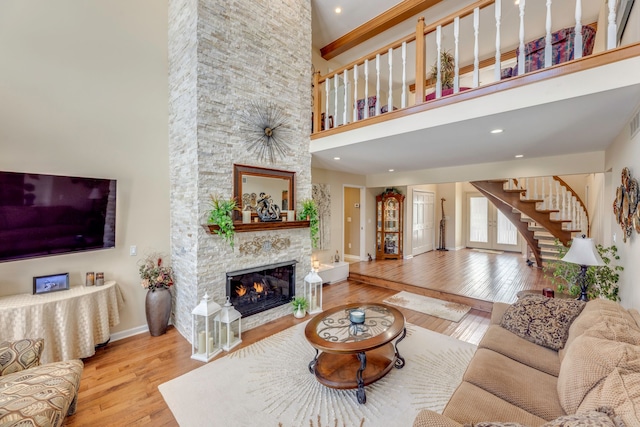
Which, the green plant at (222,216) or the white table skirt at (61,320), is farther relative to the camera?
the green plant at (222,216)

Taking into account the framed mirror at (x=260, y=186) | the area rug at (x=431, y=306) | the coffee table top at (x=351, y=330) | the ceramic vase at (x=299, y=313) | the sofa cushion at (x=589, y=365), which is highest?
the framed mirror at (x=260, y=186)

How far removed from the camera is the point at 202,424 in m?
2.01

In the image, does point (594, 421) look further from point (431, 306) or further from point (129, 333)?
point (129, 333)

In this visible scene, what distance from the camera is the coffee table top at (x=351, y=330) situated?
7.13 feet

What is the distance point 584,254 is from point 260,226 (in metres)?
3.71

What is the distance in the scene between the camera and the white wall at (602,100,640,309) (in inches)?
93.7

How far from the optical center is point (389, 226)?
7754 millimetres

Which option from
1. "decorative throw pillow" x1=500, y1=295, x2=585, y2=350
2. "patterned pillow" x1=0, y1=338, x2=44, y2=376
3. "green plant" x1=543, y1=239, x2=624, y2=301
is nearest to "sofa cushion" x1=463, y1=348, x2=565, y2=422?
"decorative throw pillow" x1=500, y1=295, x2=585, y2=350

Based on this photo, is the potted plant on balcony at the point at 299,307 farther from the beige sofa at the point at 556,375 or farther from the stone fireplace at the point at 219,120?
the beige sofa at the point at 556,375

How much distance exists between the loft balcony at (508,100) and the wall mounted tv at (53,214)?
2885mm

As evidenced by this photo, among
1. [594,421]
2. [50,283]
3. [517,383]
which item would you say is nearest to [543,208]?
[517,383]

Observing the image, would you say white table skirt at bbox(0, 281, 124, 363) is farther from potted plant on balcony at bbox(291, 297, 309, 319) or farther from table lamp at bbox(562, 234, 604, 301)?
table lamp at bbox(562, 234, 604, 301)

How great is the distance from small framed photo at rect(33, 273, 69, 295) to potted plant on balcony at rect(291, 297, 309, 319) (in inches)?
106

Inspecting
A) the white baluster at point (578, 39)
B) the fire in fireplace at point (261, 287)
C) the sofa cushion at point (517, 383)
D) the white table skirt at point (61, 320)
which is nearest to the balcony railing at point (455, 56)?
the white baluster at point (578, 39)
